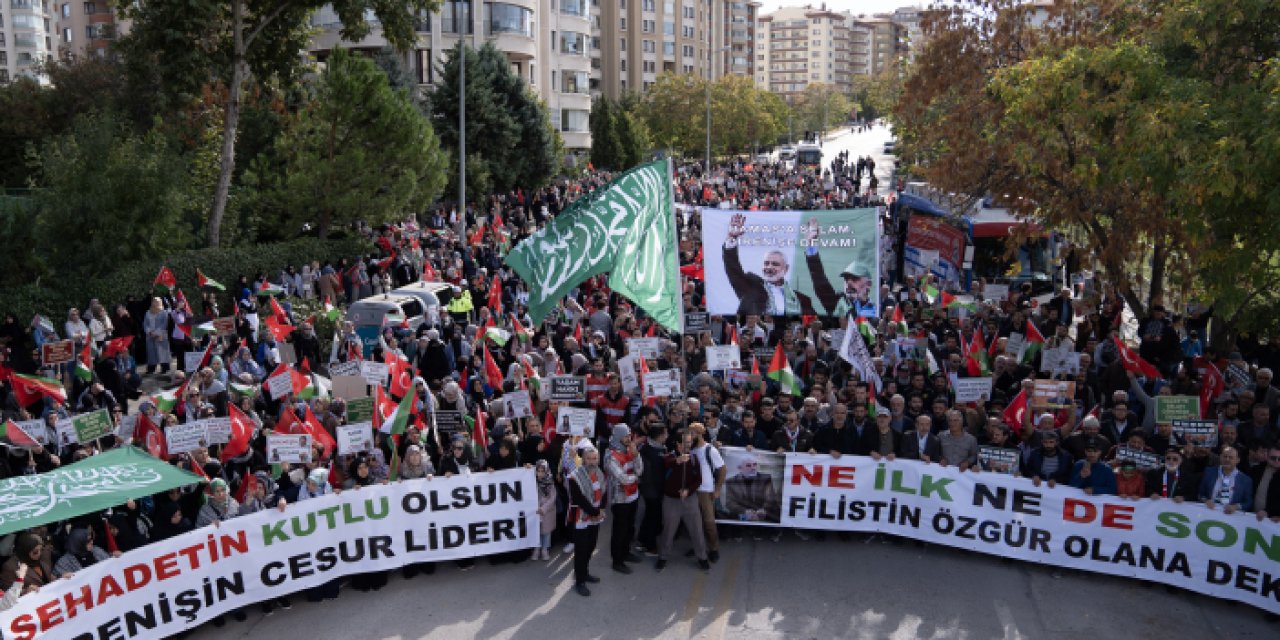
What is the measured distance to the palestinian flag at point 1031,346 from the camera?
15.1 metres

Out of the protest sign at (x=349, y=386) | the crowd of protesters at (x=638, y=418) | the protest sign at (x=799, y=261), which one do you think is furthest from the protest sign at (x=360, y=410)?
the protest sign at (x=799, y=261)

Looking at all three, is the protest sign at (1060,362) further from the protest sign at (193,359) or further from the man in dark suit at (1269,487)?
the protest sign at (193,359)

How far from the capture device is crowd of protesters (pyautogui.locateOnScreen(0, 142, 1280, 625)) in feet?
31.7

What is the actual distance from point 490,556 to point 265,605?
214 cm

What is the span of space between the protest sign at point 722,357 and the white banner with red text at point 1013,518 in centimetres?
296

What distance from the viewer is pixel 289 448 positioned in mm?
10281

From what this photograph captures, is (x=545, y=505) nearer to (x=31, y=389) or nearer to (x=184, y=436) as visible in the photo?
(x=184, y=436)

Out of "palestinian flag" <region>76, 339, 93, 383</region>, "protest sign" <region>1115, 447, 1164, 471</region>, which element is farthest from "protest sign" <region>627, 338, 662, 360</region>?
"palestinian flag" <region>76, 339, 93, 383</region>

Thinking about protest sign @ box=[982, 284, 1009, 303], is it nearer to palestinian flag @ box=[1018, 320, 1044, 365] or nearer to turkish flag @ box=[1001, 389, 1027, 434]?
palestinian flag @ box=[1018, 320, 1044, 365]

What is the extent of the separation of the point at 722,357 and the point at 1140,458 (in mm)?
5330

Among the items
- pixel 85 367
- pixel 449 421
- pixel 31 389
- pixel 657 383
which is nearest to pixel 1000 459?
pixel 657 383

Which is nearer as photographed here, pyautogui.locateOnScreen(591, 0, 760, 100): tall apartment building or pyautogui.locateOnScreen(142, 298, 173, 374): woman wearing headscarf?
pyautogui.locateOnScreen(142, 298, 173, 374): woman wearing headscarf

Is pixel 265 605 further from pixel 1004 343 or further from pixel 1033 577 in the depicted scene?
pixel 1004 343

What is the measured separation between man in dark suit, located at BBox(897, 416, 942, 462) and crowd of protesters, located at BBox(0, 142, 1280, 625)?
0.02 metres
